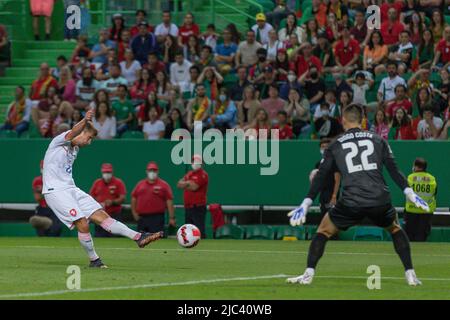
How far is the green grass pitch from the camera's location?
44.4 ft

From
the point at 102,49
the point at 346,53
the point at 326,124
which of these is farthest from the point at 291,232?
the point at 102,49

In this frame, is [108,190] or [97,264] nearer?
[97,264]

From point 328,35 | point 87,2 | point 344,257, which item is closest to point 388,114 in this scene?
point 328,35

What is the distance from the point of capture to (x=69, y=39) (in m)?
33.3

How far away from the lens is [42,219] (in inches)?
1102

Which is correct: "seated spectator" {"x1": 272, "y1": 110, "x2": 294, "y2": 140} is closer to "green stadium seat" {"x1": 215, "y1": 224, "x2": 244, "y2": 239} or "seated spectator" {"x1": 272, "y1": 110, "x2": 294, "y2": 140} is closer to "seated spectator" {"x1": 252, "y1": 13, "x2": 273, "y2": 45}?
"green stadium seat" {"x1": 215, "y1": 224, "x2": 244, "y2": 239}

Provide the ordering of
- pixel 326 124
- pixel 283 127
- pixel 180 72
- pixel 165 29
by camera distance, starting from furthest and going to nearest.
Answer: pixel 165 29 < pixel 180 72 < pixel 283 127 < pixel 326 124

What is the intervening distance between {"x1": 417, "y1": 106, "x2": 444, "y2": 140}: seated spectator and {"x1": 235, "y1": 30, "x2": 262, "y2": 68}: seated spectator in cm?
442

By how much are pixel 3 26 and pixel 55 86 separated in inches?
126

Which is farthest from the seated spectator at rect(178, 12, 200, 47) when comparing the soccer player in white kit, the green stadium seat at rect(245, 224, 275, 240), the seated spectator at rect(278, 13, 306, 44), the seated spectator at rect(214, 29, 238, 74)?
the soccer player in white kit

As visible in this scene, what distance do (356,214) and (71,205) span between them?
204 inches

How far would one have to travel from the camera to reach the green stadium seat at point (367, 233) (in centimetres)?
2688

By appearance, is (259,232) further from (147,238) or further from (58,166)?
(58,166)
